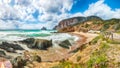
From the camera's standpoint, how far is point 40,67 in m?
20.6

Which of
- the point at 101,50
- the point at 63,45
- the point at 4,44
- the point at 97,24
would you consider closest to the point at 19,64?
the point at 101,50

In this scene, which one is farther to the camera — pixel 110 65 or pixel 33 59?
pixel 33 59

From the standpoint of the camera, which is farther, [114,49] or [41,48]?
[41,48]

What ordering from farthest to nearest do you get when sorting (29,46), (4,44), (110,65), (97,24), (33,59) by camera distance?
(97,24) < (29,46) < (4,44) < (33,59) < (110,65)

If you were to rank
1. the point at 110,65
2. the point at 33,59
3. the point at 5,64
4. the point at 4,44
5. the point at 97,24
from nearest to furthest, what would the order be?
the point at 110,65
the point at 5,64
the point at 33,59
the point at 4,44
the point at 97,24

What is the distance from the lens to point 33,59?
23828mm

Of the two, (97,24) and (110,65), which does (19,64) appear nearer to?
(110,65)

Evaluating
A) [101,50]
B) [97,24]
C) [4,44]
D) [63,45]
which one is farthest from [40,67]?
[97,24]

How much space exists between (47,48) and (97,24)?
12330 cm

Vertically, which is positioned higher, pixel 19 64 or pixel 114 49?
pixel 114 49

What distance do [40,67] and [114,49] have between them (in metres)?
6.33

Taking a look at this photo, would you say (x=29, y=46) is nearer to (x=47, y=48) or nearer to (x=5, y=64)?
(x=47, y=48)

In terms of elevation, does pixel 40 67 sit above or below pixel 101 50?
below

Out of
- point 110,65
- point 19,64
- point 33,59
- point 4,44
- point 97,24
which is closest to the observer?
point 110,65
